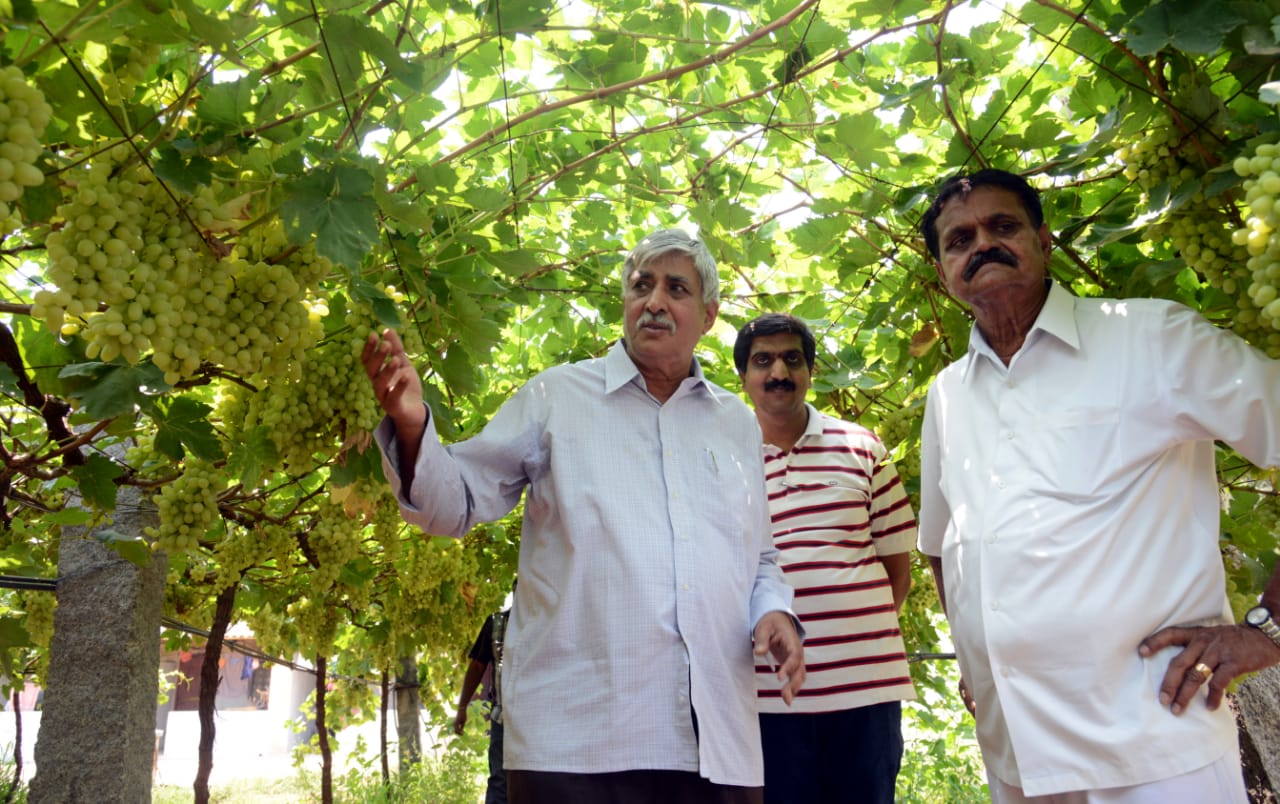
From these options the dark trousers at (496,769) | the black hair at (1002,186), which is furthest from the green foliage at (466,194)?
the dark trousers at (496,769)

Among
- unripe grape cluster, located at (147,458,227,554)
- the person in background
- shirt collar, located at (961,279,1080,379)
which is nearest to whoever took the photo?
shirt collar, located at (961,279,1080,379)

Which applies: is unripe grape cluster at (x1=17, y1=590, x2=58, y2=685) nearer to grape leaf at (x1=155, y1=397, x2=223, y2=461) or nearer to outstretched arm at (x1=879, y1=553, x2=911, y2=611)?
grape leaf at (x1=155, y1=397, x2=223, y2=461)

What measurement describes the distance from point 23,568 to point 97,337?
3.37 metres

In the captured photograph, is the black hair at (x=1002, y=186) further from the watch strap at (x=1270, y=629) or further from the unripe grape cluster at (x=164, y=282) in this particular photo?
→ the unripe grape cluster at (x=164, y=282)

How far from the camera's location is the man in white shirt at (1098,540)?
5.03ft

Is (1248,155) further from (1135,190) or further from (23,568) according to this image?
(23,568)

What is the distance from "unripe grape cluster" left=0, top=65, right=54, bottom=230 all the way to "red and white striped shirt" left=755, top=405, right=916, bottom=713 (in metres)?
1.92

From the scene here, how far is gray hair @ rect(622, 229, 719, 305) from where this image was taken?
2084 mm

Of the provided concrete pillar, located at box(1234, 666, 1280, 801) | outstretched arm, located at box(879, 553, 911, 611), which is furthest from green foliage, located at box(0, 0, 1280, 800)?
concrete pillar, located at box(1234, 666, 1280, 801)

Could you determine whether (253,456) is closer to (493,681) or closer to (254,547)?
(254,547)

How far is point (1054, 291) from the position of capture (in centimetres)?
196

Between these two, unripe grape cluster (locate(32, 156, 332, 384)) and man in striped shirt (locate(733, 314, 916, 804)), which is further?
man in striped shirt (locate(733, 314, 916, 804))

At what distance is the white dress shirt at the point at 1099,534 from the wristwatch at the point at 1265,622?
2.4 inches

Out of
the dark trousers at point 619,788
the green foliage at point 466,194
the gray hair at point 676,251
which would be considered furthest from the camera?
the gray hair at point 676,251
